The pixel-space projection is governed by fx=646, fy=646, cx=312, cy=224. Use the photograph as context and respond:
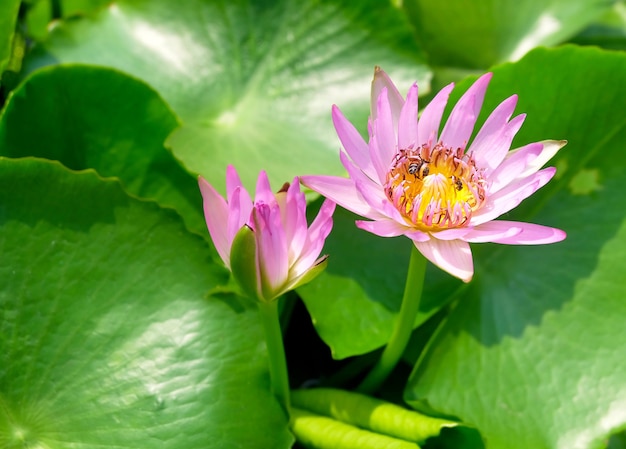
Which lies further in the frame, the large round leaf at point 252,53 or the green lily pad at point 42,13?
the green lily pad at point 42,13

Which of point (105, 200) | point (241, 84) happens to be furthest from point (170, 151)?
point (241, 84)

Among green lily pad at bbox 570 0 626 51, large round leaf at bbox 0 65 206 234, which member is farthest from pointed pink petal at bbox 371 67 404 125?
green lily pad at bbox 570 0 626 51

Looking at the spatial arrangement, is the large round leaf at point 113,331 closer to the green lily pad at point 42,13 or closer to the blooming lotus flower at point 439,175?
the blooming lotus flower at point 439,175

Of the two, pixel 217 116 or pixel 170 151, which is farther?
pixel 217 116

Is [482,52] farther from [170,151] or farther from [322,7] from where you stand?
[170,151]

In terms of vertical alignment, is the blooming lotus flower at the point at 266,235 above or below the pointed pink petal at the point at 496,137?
below

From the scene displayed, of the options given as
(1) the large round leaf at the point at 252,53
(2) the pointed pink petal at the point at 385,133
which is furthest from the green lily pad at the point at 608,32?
(2) the pointed pink petal at the point at 385,133

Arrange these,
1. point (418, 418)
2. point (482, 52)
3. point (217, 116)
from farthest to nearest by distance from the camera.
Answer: point (482, 52)
point (217, 116)
point (418, 418)

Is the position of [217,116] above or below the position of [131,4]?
below

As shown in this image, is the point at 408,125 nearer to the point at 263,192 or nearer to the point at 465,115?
the point at 465,115
